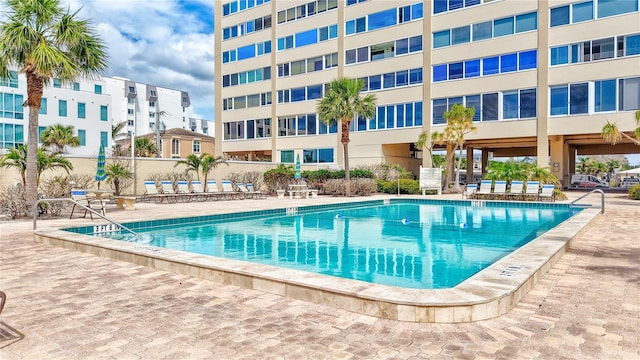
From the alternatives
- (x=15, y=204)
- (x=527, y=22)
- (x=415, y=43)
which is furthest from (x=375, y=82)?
(x=15, y=204)

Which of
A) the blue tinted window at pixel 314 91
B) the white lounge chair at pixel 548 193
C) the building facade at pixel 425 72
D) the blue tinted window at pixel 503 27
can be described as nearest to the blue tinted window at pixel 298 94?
the building facade at pixel 425 72

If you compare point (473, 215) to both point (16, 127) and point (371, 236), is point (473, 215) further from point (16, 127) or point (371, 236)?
point (16, 127)

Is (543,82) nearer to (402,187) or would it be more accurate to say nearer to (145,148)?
(402,187)

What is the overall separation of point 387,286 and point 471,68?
1061 inches

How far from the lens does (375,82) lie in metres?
32.5

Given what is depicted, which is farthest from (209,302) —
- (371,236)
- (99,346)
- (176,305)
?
(371,236)

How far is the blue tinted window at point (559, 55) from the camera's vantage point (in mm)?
24891

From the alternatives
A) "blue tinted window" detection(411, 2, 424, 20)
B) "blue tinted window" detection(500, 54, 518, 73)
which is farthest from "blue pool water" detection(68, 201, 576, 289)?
"blue tinted window" detection(411, 2, 424, 20)

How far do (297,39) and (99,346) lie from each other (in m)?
36.2

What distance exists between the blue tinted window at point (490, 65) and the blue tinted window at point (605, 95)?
576 centimetres

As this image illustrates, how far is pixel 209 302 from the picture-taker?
4.52 m

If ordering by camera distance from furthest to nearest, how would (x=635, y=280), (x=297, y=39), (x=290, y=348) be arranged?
(x=297, y=39) → (x=635, y=280) → (x=290, y=348)

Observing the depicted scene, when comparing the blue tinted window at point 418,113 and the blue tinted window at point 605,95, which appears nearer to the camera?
the blue tinted window at point 605,95

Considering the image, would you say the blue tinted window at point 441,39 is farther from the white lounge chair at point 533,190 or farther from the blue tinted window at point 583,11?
the white lounge chair at point 533,190
